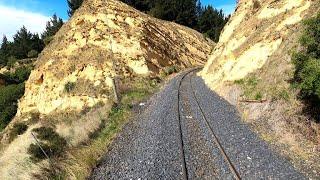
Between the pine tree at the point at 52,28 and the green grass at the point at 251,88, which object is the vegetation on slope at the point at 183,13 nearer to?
the pine tree at the point at 52,28

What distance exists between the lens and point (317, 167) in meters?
11.6

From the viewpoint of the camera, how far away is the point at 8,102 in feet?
208

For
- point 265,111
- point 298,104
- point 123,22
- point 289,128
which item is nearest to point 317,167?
point 289,128

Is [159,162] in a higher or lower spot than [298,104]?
lower

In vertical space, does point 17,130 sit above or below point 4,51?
below

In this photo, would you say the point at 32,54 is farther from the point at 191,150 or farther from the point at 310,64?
the point at 310,64

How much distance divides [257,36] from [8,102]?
4849 centimetres

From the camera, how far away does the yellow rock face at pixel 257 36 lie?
22500 mm

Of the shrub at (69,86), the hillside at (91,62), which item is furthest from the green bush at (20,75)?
the shrub at (69,86)

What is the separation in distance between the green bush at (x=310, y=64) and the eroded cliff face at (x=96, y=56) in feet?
69.7

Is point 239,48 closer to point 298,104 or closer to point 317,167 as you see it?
point 298,104

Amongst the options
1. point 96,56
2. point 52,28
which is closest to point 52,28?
point 52,28

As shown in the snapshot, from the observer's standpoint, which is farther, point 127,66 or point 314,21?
point 127,66

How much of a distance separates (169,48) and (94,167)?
124 ft
